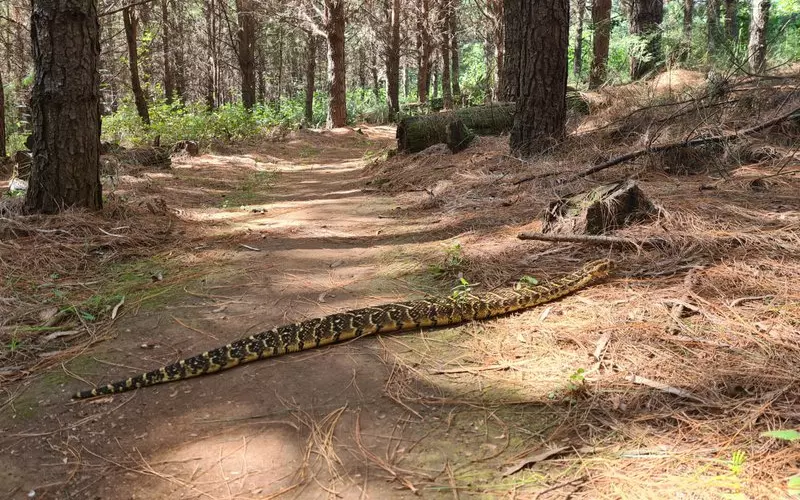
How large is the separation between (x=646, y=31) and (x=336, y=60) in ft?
44.7

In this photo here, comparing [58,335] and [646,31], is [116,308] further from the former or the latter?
[646,31]

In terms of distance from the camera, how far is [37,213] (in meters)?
6.21

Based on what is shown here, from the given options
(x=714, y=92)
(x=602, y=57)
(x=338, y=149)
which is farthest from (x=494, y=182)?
(x=338, y=149)

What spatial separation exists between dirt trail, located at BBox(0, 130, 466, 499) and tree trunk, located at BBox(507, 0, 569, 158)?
180 inches

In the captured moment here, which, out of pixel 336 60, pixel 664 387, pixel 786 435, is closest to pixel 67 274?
pixel 664 387

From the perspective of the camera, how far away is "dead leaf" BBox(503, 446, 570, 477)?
2.46 meters

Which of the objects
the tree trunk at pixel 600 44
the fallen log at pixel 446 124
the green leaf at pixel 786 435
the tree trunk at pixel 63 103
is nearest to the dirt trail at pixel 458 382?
the green leaf at pixel 786 435

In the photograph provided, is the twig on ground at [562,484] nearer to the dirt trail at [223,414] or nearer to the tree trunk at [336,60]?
the dirt trail at [223,414]

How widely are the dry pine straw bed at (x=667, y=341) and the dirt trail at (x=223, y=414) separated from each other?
0.47m

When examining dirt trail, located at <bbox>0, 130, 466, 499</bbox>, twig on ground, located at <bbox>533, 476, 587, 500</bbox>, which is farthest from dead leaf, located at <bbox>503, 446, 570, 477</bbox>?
dirt trail, located at <bbox>0, 130, 466, 499</bbox>

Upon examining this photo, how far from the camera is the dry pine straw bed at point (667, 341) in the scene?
2367mm

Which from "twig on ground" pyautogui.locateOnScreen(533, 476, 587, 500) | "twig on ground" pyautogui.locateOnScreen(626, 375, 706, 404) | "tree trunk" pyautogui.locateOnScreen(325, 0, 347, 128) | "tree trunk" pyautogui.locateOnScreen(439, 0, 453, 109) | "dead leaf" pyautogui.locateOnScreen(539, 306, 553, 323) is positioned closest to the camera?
"twig on ground" pyautogui.locateOnScreen(533, 476, 587, 500)

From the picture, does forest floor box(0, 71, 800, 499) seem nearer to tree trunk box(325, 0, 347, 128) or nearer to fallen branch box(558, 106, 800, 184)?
fallen branch box(558, 106, 800, 184)

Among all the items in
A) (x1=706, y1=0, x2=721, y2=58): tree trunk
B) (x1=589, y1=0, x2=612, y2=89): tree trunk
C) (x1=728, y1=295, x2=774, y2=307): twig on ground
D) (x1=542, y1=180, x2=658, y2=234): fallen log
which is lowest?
(x1=728, y1=295, x2=774, y2=307): twig on ground
